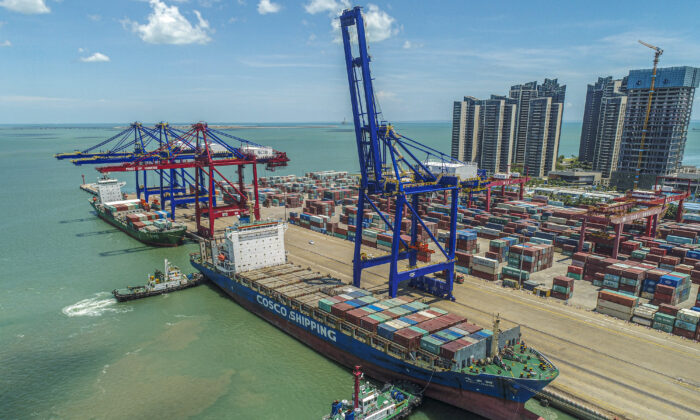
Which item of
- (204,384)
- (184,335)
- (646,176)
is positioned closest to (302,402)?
(204,384)

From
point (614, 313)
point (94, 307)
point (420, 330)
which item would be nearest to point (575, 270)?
point (614, 313)

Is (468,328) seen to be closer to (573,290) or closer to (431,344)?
(431,344)

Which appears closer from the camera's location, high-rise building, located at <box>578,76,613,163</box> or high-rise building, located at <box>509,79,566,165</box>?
high-rise building, located at <box>509,79,566,165</box>

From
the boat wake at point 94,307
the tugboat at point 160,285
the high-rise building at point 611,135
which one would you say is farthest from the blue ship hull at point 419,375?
the high-rise building at point 611,135

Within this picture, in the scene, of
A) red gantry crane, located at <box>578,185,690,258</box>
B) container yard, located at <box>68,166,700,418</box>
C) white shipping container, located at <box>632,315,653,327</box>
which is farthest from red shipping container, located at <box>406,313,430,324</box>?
red gantry crane, located at <box>578,185,690,258</box>

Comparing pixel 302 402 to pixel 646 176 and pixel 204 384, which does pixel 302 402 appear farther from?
pixel 646 176

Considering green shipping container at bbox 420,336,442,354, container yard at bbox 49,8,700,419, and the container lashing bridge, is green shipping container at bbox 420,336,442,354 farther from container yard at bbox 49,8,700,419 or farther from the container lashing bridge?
the container lashing bridge

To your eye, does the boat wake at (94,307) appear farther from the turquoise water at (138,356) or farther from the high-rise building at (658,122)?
the high-rise building at (658,122)
